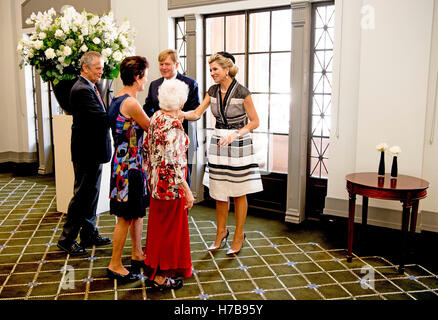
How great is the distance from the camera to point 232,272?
3.48m

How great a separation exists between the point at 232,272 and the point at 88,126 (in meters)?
1.74

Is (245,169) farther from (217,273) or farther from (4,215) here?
(4,215)

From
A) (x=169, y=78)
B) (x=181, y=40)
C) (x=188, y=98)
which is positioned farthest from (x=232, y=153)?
(x=181, y=40)

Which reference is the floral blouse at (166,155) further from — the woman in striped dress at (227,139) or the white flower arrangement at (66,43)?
the white flower arrangement at (66,43)

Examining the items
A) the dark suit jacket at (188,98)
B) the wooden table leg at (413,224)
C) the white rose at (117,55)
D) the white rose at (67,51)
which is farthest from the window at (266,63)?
the white rose at (67,51)

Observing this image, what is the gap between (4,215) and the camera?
5.00m

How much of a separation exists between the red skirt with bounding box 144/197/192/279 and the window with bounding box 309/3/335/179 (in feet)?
7.47

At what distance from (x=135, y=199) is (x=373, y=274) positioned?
79.3 inches

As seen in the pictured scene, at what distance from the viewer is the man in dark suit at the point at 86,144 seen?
3570 mm

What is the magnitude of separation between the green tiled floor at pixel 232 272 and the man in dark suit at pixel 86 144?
0.28m

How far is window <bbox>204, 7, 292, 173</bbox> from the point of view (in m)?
4.98

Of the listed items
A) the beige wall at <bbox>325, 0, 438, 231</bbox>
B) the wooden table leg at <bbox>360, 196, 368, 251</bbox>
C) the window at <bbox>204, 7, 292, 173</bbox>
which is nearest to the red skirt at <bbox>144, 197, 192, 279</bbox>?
the wooden table leg at <bbox>360, 196, 368, 251</bbox>
